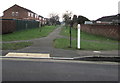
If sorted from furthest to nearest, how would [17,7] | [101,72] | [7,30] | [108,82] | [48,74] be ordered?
[17,7] → [7,30] → [101,72] → [48,74] → [108,82]

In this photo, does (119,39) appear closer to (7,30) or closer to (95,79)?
(95,79)

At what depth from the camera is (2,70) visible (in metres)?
5.89

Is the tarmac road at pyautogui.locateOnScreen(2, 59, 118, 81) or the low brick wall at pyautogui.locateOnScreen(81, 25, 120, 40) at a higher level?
the low brick wall at pyautogui.locateOnScreen(81, 25, 120, 40)

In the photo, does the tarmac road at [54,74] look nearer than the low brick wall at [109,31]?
Yes

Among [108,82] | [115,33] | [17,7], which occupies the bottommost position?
[108,82]

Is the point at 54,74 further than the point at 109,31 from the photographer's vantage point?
No

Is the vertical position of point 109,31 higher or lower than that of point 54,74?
higher

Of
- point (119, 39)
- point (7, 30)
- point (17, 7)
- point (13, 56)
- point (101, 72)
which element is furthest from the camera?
point (17, 7)

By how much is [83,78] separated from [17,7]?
192 ft

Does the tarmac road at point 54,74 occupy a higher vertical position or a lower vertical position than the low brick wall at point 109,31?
lower

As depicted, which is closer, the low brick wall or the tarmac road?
the tarmac road

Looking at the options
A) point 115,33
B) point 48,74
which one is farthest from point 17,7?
point 48,74

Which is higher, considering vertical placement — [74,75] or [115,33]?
[115,33]

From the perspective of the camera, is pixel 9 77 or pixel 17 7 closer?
pixel 9 77
